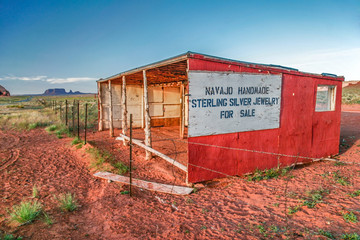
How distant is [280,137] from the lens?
24.3 feet

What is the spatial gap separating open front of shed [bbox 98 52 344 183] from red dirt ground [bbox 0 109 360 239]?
0.69m

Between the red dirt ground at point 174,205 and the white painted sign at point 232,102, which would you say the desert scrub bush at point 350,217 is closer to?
the red dirt ground at point 174,205

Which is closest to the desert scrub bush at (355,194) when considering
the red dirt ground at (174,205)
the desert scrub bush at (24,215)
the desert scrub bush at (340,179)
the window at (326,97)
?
the red dirt ground at (174,205)

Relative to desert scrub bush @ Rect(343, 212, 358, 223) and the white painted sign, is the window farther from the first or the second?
desert scrub bush @ Rect(343, 212, 358, 223)

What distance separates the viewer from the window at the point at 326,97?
881 centimetres

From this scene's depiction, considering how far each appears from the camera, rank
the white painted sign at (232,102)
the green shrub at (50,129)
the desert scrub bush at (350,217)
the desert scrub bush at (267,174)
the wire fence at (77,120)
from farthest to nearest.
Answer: the green shrub at (50,129) → the wire fence at (77,120) → the desert scrub bush at (267,174) → the white painted sign at (232,102) → the desert scrub bush at (350,217)

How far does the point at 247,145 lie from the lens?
22.0ft

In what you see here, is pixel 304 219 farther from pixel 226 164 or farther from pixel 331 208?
pixel 226 164

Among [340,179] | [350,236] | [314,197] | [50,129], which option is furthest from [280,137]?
[50,129]

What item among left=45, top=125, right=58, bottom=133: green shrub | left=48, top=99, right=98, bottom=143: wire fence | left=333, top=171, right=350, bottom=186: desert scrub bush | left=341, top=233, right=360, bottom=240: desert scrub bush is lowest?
left=333, top=171, right=350, bottom=186: desert scrub bush

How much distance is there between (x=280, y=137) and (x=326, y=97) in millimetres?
3890

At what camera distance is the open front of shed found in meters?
5.76

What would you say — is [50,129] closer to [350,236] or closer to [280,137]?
[280,137]

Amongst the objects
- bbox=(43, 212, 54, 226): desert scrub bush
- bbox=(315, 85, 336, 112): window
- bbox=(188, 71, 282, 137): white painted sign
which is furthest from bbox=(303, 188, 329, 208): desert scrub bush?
bbox=(43, 212, 54, 226): desert scrub bush
